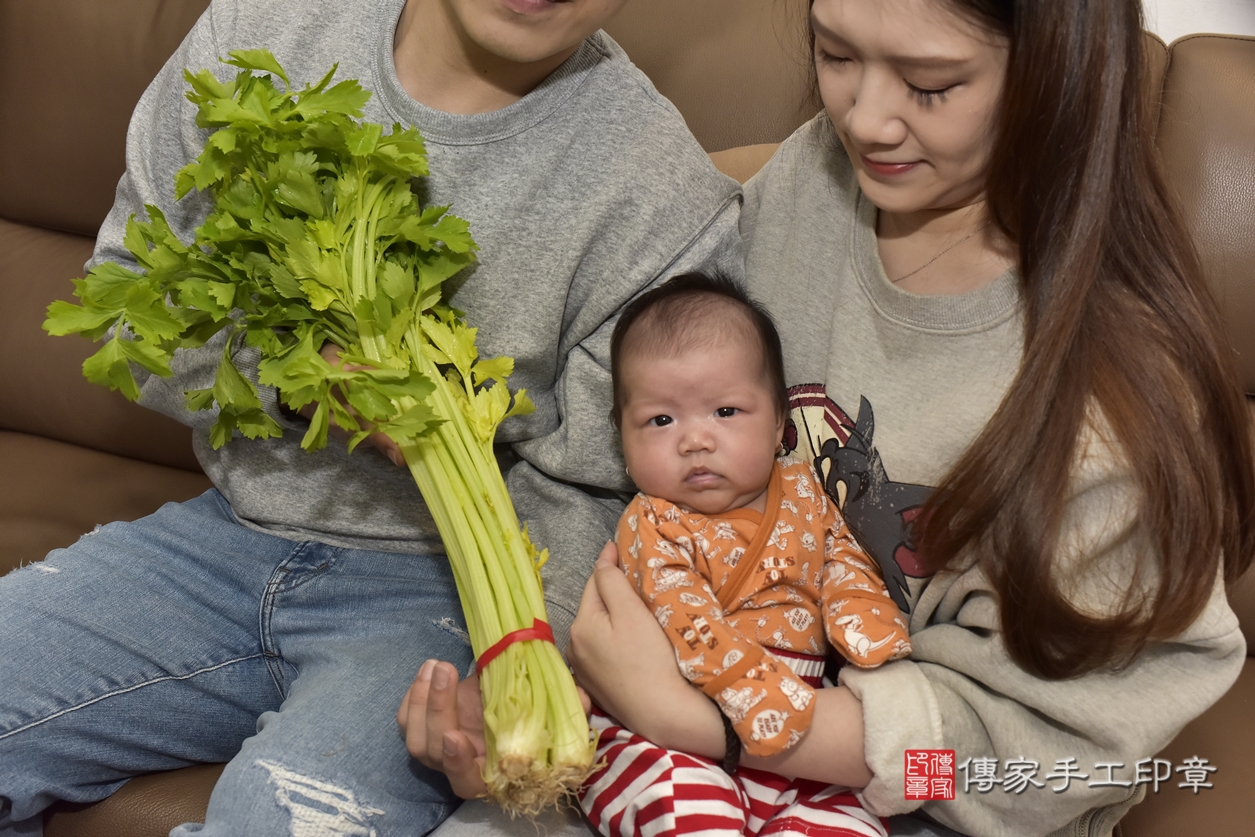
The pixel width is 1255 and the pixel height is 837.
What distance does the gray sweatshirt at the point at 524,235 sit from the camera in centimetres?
135

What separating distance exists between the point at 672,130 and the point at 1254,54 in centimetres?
106

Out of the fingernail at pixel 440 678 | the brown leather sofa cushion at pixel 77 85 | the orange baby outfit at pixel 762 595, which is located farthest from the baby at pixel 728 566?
the brown leather sofa cushion at pixel 77 85

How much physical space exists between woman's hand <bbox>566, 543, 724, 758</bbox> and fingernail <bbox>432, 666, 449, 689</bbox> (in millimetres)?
172

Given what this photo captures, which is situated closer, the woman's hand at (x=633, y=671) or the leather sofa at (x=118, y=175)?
the woman's hand at (x=633, y=671)

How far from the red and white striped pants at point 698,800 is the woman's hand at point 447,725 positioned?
14 cm

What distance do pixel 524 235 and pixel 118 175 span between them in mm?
1216

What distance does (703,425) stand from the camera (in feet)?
4.02

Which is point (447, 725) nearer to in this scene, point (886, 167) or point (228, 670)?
point (228, 670)

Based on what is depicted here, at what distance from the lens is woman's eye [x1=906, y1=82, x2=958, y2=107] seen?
3.39 ft

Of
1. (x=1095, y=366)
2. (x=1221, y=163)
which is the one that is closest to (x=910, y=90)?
(x=1095, y=366)

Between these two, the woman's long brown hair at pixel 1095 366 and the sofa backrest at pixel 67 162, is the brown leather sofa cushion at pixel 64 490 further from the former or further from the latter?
the woman's long brown hair at pixel 1095 366

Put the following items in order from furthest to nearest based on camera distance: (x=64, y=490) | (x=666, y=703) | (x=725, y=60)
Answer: (x=64, y=490) → (x=725, y=60) → (x=666, y=703)

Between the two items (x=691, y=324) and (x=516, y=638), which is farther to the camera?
(x=691, y=324)

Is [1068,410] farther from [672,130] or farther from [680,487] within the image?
[672,130]
